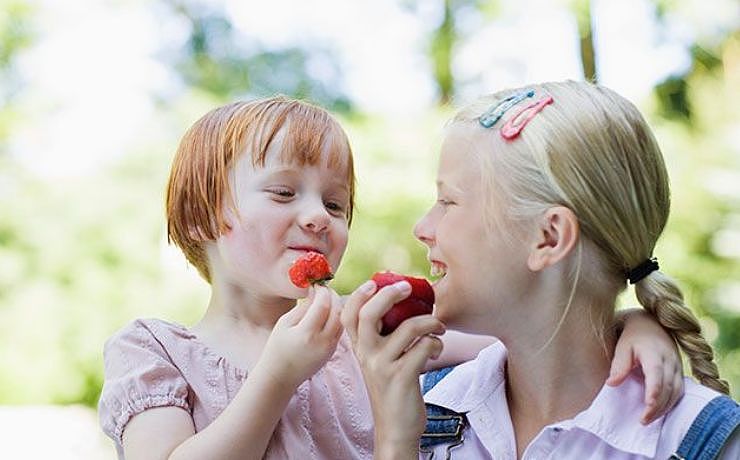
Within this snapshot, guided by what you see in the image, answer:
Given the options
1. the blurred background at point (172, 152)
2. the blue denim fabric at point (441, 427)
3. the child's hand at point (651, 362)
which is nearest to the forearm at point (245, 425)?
the blue denim fabric at point (441, 427)

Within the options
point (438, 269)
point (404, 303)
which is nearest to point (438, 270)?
point (438, 269)

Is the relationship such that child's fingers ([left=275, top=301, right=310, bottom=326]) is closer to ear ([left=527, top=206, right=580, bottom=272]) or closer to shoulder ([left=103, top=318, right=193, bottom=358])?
shoulder ([left=103, top=318, right=193, bottom=358])

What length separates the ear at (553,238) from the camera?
162cm

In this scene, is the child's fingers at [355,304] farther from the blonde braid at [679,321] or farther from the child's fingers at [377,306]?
the blonde braid at [679,321]

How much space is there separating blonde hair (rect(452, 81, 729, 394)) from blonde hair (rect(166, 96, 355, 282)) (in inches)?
11.1

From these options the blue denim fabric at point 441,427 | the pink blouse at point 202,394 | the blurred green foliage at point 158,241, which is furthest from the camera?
the blurred green foliage at point 158,241

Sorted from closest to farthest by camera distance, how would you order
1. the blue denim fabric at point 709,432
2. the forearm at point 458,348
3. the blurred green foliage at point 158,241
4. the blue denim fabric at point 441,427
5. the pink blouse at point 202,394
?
the blue denim fabric at point 709,432
the pink blouse at point 202,394
the blue denim fabric at point 441,427
the forearm at point 458,348
the blurred green foliage at point 158,241

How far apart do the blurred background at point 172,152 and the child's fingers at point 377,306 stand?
4295 mm

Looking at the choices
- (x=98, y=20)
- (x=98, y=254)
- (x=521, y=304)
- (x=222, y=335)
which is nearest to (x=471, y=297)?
(x=521, y=304)

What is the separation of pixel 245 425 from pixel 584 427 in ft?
1.76

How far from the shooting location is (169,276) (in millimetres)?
6285

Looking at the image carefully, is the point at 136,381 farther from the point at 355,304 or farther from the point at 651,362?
the point at 651,362

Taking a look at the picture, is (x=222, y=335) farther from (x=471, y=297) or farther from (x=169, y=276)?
(x=169, y=276)

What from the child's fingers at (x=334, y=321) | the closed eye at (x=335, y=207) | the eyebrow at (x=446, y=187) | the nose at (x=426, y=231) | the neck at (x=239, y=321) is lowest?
the neck at (x=239, y=321)
